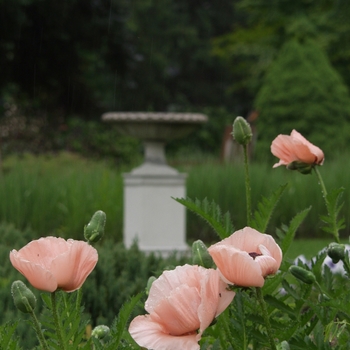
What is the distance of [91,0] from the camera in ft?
54.2

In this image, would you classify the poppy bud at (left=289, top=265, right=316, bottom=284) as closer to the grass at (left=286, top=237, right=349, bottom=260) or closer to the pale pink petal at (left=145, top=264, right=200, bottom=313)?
the pale pink petal at (left=145, top=264, right=200, bottom=313)

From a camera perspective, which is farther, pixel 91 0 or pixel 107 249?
pixel 91 0

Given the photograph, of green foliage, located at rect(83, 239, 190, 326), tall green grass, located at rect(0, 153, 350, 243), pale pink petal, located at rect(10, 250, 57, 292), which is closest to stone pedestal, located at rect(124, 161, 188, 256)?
tall green grass, located at rect(0, 153, 350, 243)

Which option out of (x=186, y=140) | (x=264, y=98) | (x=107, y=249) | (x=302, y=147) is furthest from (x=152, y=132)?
(x=186, y=140)

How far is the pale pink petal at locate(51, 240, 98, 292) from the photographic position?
0.72 meters

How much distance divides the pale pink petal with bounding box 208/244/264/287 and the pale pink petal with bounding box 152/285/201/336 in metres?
0.04

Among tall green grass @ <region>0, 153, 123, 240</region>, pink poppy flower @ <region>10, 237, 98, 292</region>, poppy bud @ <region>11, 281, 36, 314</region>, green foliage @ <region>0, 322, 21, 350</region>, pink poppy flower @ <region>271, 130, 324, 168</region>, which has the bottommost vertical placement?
tall green grass @ <region>0, 153, 123, 240</region>

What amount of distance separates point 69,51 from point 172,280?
1626cm

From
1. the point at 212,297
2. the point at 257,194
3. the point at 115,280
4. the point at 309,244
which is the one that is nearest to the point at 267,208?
the point at 212,297

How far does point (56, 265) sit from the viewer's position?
0.72 meters

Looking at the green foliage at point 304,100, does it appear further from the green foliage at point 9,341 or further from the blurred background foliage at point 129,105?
the green foliage at point 9,341

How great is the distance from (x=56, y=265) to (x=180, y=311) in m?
0.15

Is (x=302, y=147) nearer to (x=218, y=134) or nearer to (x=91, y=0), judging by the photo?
(x=91, y=0)

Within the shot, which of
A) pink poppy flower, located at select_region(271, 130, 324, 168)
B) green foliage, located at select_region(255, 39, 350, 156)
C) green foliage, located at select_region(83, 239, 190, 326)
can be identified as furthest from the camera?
green foliage, located at select_region(255, 39, 350, 156)
